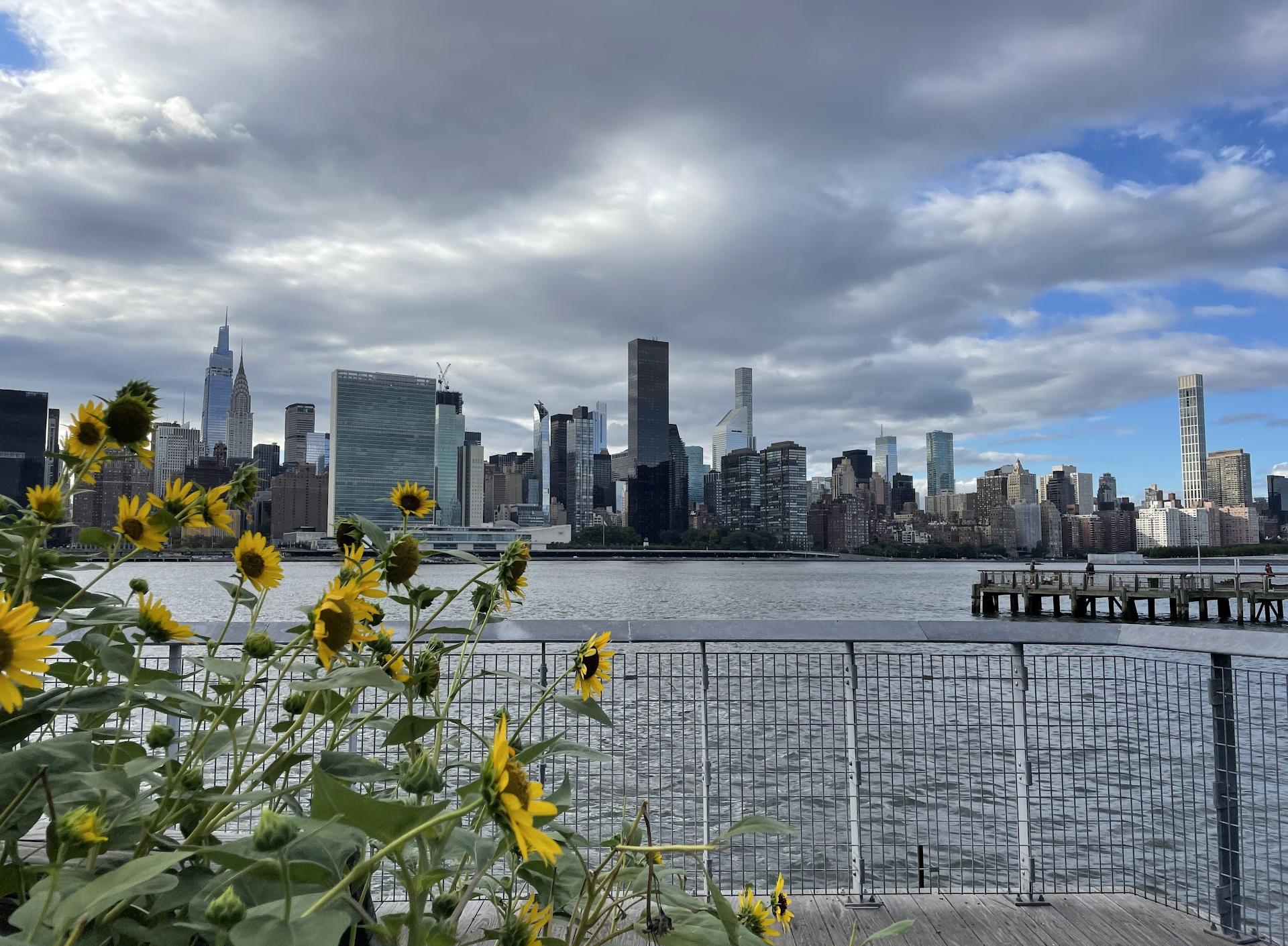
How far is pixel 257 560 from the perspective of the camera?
3.74ft

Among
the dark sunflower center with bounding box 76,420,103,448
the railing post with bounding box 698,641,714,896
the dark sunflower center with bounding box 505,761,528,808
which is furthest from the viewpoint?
the railing post with bounding box 698,641,714,896

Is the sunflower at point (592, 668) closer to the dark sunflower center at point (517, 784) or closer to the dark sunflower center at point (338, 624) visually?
the dark sunflower center at point (338, 624)

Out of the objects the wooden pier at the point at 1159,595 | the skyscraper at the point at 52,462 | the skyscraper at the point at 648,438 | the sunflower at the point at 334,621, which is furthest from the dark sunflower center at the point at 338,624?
the skyscraper at the point at 648,438

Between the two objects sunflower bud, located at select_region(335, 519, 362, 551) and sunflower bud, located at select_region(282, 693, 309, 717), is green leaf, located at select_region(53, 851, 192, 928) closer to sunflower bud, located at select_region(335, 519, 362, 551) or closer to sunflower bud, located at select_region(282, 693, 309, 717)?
sunflower bud, located at select_region(282, 693, 309, 717)

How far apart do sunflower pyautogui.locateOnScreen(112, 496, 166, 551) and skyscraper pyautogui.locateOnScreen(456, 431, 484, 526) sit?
4013 inches

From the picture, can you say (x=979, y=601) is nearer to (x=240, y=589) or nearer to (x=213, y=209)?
(x=240, y=589)

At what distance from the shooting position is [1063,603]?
1981 inches

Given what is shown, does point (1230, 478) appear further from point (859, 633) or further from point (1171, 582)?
point (859, 633)

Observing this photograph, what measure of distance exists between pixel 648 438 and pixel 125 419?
145m

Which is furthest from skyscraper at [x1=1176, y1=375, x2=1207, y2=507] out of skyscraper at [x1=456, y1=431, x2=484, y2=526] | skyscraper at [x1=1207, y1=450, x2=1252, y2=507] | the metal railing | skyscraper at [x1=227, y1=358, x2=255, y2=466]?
skyscraper at [x1=227, y1=358, x2=255, y2=466]

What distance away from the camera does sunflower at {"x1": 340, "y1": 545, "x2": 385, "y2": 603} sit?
3.03 feet

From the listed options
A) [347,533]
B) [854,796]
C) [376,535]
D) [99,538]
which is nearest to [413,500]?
[347,533]

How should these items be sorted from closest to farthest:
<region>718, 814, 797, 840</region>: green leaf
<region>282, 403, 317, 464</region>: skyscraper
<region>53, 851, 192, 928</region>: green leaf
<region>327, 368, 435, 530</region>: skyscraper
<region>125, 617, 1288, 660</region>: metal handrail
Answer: <region>53, 851, 192, 928</region>: green leaf → <region>718, 814, 797, 840</region>: green leaf → <region>125, 617, 1288, 660</region>: metal handrail → <region>327, 368, 435, 530</region>: skyscraper → <region>282, 403, 317, 464</region>: skyscraper

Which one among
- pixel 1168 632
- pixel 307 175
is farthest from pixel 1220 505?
pixel 1168 632
